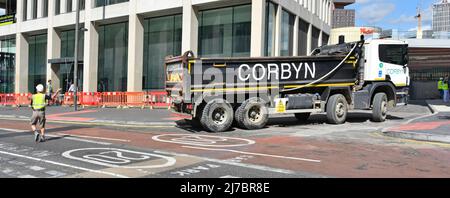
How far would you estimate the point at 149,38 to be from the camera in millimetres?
30984

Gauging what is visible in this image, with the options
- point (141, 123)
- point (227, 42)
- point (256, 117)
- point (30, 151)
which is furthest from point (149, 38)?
point (30, 151)

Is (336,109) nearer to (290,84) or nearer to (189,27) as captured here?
(290,84)

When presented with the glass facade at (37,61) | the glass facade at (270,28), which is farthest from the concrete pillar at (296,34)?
the glass facade at (37,61)

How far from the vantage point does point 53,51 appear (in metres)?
36.6

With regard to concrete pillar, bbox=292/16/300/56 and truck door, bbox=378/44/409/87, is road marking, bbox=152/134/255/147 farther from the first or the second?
concrete pillar, bbox=292/16/300/56

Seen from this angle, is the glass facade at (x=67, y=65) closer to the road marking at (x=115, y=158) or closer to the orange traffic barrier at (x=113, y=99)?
the orange traffic barrier at (x=113, y=99)

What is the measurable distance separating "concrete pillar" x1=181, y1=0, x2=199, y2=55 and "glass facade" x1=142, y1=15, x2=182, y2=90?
220cm

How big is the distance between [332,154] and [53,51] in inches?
1295

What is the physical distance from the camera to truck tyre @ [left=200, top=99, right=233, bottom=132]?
13148 millimetres

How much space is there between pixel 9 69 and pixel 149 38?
20.7 m

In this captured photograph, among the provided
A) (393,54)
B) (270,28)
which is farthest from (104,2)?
(393,54)

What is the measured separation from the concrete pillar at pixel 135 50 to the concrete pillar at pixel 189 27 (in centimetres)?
476

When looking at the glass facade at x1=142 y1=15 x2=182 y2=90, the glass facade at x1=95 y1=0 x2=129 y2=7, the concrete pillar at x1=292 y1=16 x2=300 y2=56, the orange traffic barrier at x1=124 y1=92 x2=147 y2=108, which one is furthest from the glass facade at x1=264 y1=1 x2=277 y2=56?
the glass facade at x1=95 y1=0 x2=129 y2=7

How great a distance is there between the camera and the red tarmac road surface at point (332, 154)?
7.28m
